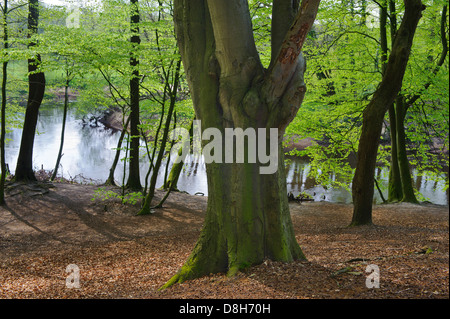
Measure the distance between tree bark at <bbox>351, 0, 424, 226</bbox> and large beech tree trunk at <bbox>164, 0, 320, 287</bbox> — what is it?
325cm

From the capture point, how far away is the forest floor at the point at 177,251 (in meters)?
3.41

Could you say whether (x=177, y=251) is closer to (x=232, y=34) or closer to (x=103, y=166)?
(x=232, y=34)

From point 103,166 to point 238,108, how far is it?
17250 mm

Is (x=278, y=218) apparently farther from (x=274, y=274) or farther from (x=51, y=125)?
(x=51, y=125)

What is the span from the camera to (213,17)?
4012 millimetres

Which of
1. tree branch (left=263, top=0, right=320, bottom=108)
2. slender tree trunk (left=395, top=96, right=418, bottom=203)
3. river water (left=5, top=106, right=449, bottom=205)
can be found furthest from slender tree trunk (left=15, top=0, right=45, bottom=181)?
slender tree trunk (left=395, top=96, right=418, bottom=203)

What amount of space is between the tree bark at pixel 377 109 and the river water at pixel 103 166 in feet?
23.5

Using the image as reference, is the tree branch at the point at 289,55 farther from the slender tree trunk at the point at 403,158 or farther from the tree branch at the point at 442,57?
the slender tree trunk at the point at 403,158

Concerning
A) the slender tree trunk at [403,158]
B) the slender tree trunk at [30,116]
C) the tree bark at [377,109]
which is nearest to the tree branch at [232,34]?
the tree bark at [377,109]

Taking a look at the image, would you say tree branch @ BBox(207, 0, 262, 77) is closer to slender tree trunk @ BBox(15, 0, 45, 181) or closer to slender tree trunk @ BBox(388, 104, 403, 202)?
slender tree trunk @ BBox(388, 104, 403, 202)

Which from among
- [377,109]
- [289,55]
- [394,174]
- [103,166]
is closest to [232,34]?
[289,55]

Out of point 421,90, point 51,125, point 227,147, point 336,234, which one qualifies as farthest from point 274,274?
point 51,125

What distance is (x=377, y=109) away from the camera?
7070 mm

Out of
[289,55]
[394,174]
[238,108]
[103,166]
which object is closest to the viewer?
[289,55]
